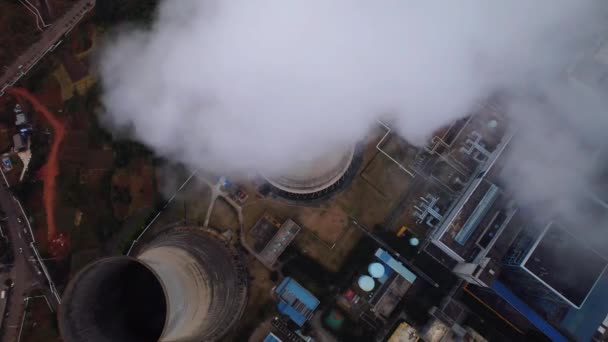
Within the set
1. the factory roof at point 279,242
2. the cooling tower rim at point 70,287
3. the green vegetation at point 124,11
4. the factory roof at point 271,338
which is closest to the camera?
the cooling tower rim at point 70,287

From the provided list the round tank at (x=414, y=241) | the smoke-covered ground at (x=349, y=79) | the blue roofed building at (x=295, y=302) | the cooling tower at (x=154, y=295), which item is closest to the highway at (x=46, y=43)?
the smoke-covered ground at (x=349, y=79)

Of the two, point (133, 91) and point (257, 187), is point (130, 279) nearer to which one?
point (257, 187)

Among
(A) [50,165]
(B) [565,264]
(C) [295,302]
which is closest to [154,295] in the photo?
(C) [295,302]

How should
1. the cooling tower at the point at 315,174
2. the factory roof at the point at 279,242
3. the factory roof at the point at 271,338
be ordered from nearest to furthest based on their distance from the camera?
the factory roof at the point at 271,338
the factory roof at the point at 279,242
the cooling tower at the point at 315,174

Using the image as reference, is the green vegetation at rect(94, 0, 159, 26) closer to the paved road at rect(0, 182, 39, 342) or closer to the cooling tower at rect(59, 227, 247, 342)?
the paved road at rect(0, 182, 39, 342)

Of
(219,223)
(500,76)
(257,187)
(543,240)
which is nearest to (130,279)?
(219,223)

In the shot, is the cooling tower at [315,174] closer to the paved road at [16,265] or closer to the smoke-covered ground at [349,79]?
the smoke-covered ground at [349,79]

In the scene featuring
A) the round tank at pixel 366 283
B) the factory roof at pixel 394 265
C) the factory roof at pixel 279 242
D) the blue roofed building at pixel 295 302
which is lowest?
the blue roofed building at pixel 295 302
